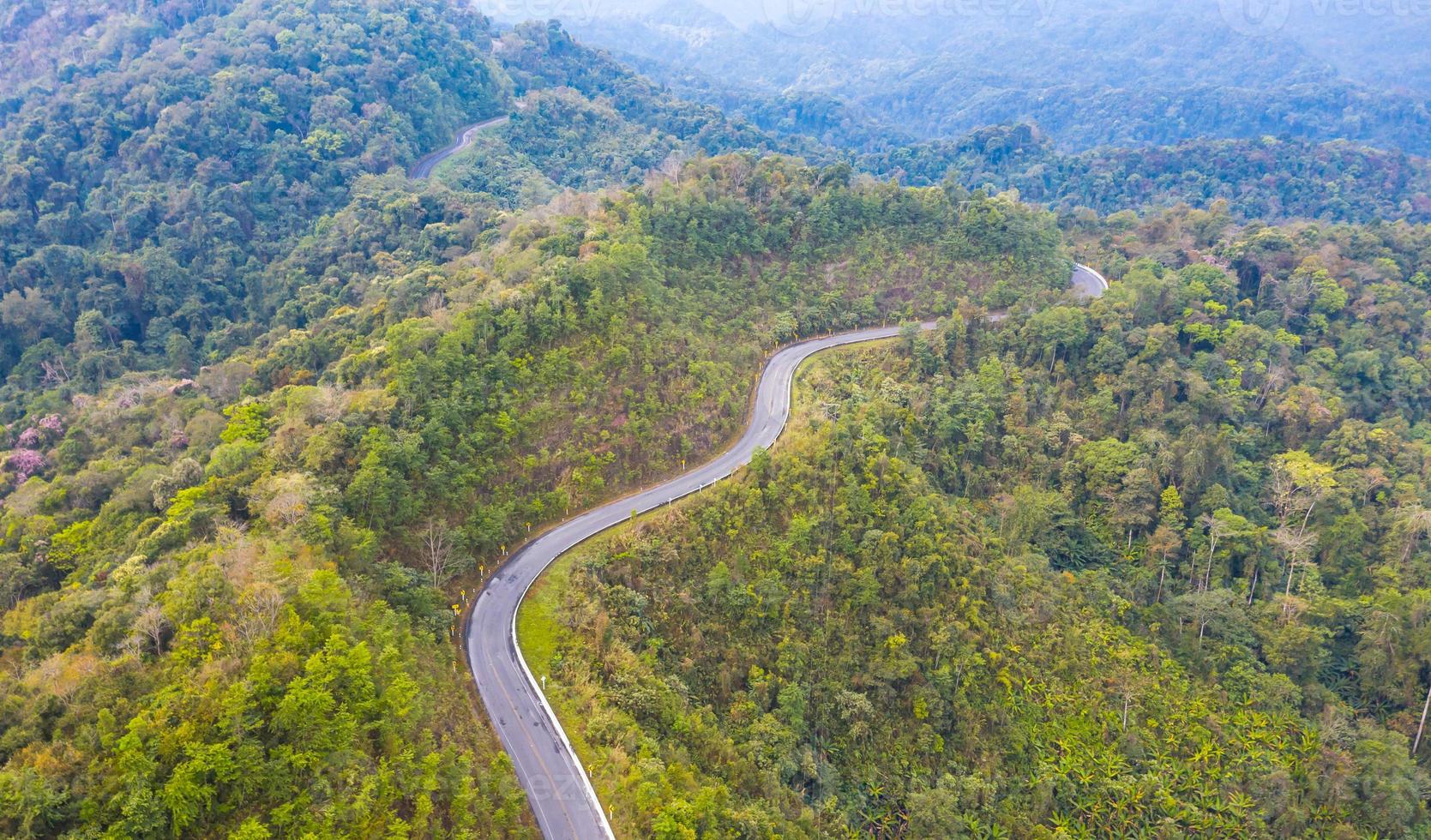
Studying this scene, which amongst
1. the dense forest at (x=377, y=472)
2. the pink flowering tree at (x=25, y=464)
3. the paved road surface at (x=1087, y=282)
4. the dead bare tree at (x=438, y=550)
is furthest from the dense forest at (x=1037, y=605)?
the pink flowering tree at (x=25, y=464)

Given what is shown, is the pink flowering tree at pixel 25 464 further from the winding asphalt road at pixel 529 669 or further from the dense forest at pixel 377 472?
the winding asphalt road at pixel 529 669

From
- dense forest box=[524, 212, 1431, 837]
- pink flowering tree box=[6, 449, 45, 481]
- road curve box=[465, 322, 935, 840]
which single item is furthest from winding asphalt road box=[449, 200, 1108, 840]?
pink flowering tree box=[6, 449, 45, 481]

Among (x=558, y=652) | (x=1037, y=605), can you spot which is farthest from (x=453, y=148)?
(x=1037, y=605)

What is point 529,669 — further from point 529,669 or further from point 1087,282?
point 1087,282

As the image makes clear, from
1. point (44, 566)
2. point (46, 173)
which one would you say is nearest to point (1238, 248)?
point (44, 566)

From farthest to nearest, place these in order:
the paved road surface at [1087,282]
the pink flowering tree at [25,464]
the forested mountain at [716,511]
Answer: the paved road surface at [1087,282], the pink flowering tree at [25,464], the forested mountain at [716,511]

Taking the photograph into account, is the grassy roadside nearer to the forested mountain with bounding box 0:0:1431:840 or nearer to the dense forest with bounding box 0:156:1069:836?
the forested mountain with bounding box 0:0:1431:840
